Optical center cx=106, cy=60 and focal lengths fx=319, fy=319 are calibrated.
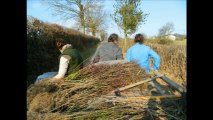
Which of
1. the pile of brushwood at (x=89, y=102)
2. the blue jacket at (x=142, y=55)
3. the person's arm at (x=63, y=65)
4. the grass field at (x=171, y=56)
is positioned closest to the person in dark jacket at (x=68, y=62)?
the person's arm at (x=63, y=65)

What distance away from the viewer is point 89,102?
12.5ft

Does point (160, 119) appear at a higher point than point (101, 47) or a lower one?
lower

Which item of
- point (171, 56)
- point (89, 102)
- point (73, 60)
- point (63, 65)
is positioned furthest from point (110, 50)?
point (171, 56)

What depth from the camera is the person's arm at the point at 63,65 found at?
14.3 ft

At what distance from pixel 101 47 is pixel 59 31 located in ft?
18.4

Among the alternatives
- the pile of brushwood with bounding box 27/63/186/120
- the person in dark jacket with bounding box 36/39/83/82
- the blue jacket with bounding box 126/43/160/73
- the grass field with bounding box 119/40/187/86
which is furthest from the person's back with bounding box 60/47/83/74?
the grass field with bounding box 119/40/187/86

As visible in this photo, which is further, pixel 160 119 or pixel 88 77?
pixel 88 77

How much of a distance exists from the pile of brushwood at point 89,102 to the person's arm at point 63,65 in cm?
19

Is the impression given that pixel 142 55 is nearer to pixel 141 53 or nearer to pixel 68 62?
pixel 141 53
